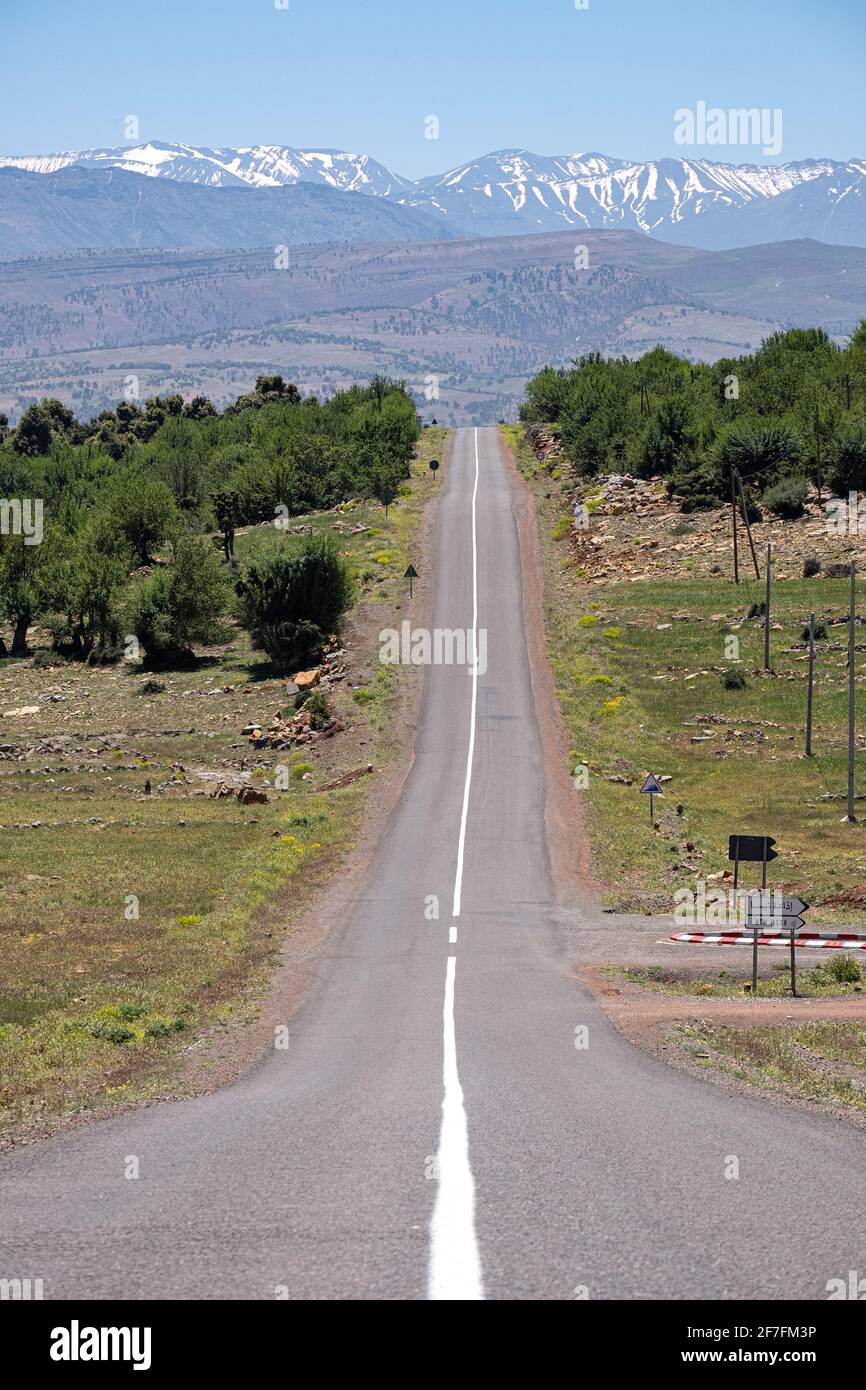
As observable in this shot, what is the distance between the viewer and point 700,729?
196 feet

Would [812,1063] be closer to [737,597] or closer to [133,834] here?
[133,834]

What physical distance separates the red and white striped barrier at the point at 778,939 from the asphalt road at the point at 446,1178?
7.62 m

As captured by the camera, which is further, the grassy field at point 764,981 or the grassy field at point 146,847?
the grassy field at point 764,981

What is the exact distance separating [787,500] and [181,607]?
1688 inches

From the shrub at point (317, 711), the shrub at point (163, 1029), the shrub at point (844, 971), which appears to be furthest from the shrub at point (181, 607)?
the shrub at point (163, 1029)

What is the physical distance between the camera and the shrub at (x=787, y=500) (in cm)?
9862

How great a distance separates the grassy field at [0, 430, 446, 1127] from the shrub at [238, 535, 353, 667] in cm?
195

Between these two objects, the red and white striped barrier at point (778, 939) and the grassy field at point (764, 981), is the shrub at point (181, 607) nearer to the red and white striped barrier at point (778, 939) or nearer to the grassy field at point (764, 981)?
the red and white striped barrier at point (778, 939)

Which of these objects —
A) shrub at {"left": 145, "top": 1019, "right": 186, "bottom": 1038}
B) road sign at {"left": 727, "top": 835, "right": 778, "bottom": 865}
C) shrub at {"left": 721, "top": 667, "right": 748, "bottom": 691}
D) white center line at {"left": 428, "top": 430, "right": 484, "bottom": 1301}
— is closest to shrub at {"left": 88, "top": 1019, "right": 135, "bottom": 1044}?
shrub at {"left": 145, "top": 1019, "right": 186, "bottom": 1038}

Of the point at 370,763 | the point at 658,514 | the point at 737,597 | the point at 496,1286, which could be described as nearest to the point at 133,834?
the point at 370,763

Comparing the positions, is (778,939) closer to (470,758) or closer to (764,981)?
(764,981)

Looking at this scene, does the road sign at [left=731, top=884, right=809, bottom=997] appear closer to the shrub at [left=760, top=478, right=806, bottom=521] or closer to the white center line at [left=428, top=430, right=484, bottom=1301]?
the white center line at [left=428, top=430, right=484, bottom=1301]

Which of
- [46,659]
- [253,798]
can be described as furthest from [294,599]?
[253,798]
